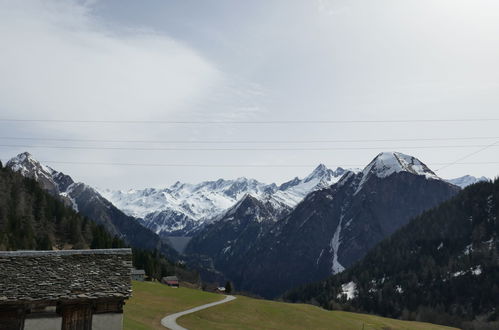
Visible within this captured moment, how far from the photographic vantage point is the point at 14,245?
5689 inches

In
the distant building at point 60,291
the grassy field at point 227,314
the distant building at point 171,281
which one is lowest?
the distant building at point 171,281

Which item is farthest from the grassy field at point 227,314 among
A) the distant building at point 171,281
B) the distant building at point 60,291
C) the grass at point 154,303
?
the distant building at point 171,281

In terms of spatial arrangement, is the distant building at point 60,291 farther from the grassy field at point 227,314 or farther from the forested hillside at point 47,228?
the forested hillside at point 47,228

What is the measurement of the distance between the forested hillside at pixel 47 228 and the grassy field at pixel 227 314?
65.4 metres

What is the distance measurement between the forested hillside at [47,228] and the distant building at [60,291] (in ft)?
430

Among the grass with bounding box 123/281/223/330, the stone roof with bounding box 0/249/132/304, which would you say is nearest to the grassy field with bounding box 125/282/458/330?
the grass with bounding box 123/281/223/330

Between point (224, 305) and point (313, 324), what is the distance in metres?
19.3

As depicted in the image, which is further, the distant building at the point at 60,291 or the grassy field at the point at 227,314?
the grassy field at the point at 227,314

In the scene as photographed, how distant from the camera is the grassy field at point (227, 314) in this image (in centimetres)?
7394

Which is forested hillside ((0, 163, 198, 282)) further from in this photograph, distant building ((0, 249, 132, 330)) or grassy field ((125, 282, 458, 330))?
distant building ((0, 249, 132, 330))

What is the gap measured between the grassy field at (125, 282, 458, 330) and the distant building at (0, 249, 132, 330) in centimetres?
3790

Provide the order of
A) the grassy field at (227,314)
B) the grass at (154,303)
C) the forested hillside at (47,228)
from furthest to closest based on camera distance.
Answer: the forested hillside at (47,228) < the grassy field at (227,314) < the grass at (154,303)

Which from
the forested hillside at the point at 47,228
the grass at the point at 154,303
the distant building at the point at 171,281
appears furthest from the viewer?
the distant building at the point at 171,281

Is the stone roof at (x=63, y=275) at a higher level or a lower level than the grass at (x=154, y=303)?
higher
